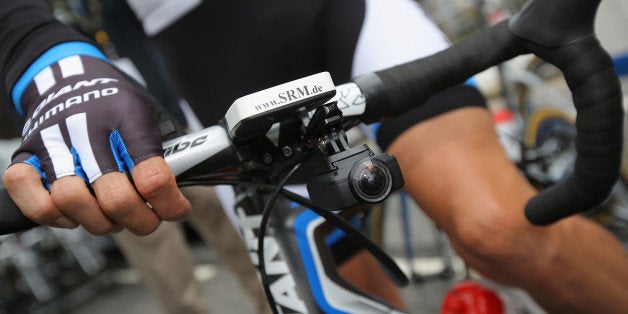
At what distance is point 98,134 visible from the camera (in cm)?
54

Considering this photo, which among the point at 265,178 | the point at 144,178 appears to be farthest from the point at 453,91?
the point at 144,178

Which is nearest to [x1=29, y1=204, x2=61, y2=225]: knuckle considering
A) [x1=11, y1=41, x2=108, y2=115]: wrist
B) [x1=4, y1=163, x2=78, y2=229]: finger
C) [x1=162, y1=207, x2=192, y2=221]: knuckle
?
[x1=4, y1=163, x2=78, y2=229]: finger

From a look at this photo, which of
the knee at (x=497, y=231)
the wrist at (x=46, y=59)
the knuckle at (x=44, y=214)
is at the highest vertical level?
the wrist at (x=46, y=59)

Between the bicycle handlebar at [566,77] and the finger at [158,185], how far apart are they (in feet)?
0.82

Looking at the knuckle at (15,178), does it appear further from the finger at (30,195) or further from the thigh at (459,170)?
the thigh at (459,170)

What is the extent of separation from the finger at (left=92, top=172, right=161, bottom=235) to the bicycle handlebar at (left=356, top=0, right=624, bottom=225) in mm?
288

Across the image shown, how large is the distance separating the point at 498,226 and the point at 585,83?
0.90ft

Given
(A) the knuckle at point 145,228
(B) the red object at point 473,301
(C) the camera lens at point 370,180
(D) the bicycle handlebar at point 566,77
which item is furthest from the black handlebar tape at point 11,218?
(B) the red object at point 473,301

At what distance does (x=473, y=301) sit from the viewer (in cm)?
99

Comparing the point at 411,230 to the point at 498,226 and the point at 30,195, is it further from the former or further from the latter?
the point at 30,195

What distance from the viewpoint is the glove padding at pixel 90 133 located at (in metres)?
0.53

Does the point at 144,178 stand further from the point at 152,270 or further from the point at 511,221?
the point at 152,270

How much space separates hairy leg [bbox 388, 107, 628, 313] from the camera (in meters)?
0.78

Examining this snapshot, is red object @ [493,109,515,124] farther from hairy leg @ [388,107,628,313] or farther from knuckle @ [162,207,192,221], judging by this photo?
knuckle @ [162,207,192,221]
